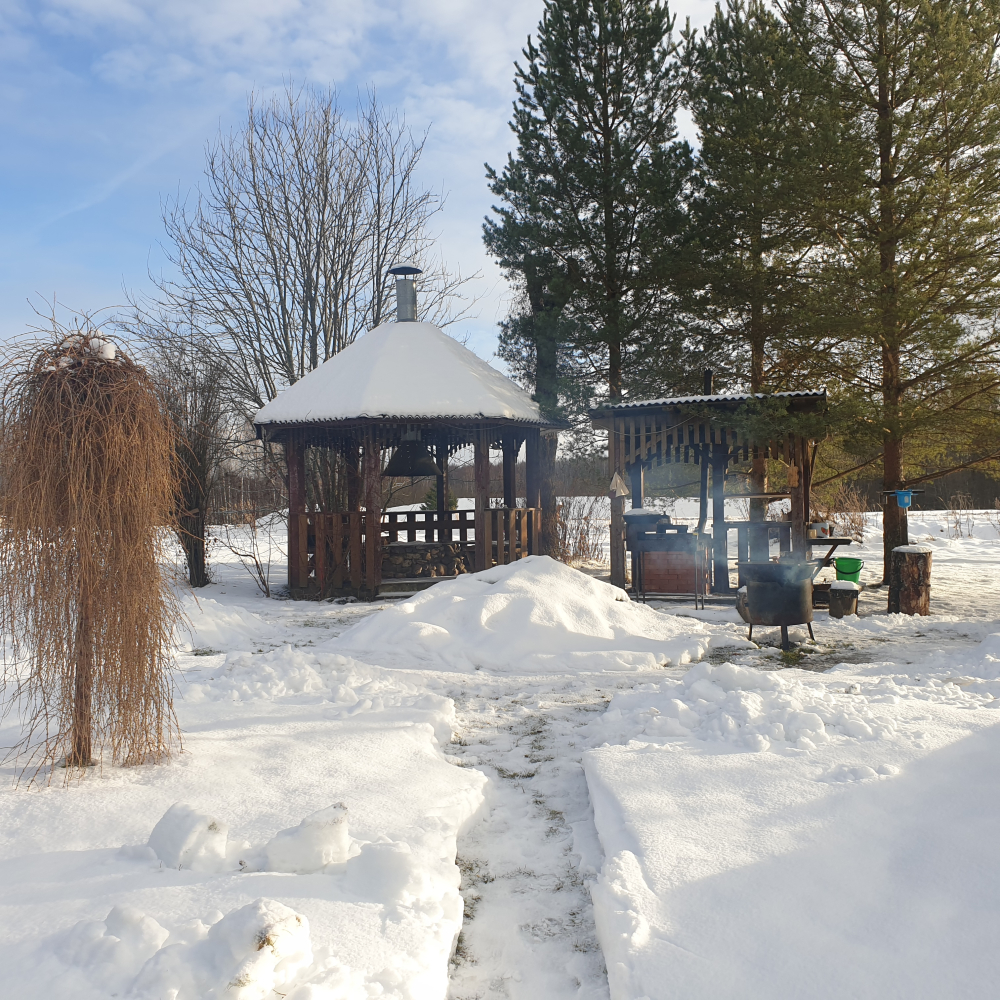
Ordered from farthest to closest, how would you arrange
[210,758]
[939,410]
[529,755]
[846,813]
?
[939,410] < [529,755] < [210,758] < [846,813]

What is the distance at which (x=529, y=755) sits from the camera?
15.7 ft

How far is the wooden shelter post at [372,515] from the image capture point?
1211cm

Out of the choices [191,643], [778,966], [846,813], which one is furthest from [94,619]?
[191,643]

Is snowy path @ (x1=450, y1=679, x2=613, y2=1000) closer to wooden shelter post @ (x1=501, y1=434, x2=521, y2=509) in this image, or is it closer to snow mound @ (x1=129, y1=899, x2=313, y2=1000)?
snow mound @ (x1=129, y1=899, x2=313, y2=1000)

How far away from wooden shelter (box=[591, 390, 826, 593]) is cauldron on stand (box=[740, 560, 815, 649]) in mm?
3570

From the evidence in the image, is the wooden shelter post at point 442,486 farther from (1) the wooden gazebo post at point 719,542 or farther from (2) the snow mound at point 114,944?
(2) the snow mound at point 114,944

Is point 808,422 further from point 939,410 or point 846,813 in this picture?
point 846,813

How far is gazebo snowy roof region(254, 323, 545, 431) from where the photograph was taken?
11883 millimetres

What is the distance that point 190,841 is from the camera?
284cm

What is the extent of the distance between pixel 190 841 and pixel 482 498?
10016 millimetres

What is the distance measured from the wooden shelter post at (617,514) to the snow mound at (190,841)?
955 centimetres

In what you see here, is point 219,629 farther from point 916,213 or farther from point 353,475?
point 916,213

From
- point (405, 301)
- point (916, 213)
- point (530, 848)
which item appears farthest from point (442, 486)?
point (530, 848)

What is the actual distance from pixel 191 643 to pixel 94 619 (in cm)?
465
